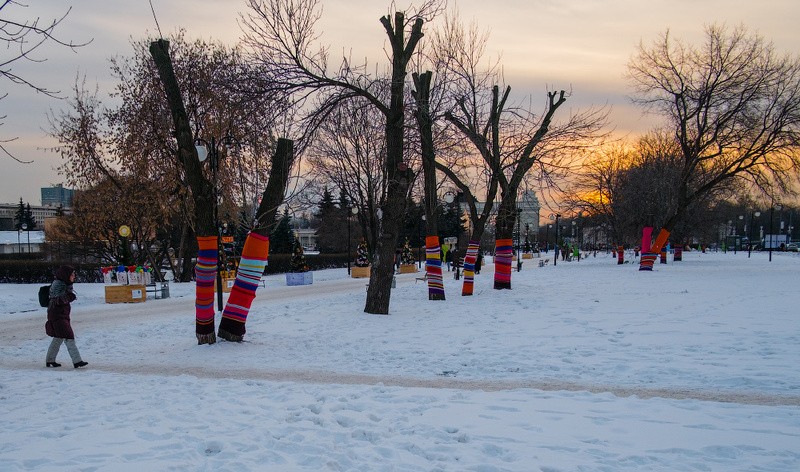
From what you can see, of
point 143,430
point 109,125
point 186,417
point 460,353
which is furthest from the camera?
point 109,125

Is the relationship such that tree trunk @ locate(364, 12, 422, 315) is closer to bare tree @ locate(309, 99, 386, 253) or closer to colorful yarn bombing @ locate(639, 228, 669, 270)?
bare tree @ locate(309, 99, 386, 253)

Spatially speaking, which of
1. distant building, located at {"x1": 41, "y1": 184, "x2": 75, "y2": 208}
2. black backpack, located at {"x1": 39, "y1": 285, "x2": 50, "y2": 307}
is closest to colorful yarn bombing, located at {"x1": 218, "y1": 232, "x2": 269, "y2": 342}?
black backpack, located at {"x1": 39, "y1": 285, "x2": 50, "y2": 307}

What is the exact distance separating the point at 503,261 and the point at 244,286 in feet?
34.5

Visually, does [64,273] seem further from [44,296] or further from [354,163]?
[354,163]

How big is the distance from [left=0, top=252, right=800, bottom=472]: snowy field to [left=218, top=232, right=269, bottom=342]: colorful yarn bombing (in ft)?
1.34

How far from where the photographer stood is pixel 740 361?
24.4 ft

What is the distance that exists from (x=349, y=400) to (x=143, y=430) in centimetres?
199

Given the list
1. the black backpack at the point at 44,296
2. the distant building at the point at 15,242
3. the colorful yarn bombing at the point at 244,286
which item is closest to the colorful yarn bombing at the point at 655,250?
the colorful yarn bombing at the point at 244,286

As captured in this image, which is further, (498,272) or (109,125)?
(109,125)

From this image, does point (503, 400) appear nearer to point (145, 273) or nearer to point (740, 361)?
point (740, 361)

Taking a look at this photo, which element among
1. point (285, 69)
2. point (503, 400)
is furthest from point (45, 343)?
point (503, 400)

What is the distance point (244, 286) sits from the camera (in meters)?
9.83

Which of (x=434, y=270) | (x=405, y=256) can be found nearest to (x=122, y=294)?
(x=434, y=270)

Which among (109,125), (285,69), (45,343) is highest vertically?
(109,125)
